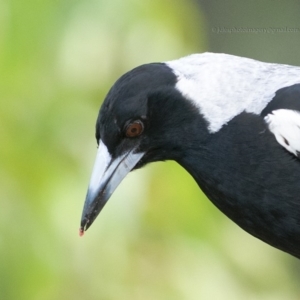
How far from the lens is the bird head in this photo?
3.03 ft

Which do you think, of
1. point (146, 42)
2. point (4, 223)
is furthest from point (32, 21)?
point (4, 223)

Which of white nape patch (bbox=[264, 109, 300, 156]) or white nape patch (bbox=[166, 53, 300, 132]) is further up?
white nape patch (bbox=[166, 53, 300, 132])

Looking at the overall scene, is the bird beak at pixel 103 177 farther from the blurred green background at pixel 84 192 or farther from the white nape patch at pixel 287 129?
the blurred green background at pixel 84 192

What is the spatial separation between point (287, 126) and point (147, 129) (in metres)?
0.22

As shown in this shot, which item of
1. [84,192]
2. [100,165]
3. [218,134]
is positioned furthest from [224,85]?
[84,192]

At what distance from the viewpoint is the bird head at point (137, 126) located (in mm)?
924

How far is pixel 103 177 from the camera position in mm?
978

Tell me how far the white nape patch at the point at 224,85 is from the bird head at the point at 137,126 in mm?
21

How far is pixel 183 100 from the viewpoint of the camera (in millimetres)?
962

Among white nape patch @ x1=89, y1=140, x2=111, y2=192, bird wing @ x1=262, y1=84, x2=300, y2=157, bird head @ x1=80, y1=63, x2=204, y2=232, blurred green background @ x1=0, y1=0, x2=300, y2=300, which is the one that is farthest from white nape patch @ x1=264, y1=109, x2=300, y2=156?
blurred green background @ x1=0, y1=0, x2=300, y2=300

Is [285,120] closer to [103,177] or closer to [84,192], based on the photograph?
[103,177]

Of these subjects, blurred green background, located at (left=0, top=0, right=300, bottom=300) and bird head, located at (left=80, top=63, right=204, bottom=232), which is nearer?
bird head, located at (left=80, top=63, right=204, bottom=232)

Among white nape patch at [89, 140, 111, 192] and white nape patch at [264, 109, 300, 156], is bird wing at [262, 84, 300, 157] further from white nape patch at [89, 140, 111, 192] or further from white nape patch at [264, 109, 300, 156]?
white nape patch at [89, 140, 111, 192]

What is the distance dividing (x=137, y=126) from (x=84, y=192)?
24.1 inches
